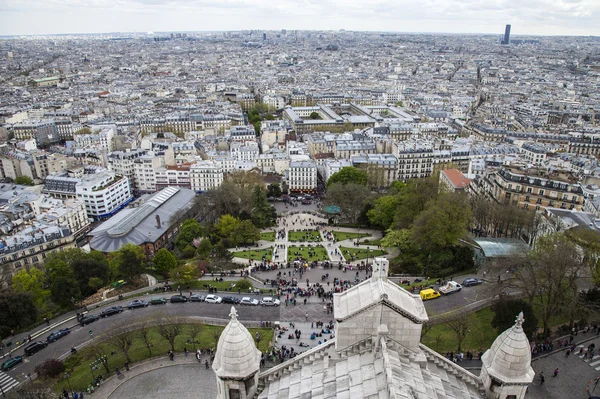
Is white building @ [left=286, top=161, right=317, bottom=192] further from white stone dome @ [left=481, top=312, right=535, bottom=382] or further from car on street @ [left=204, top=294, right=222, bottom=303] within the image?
white stone dome @ [left=481, top=312, right=535, bottom=382]

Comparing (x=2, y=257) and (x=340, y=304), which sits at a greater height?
(x=340, y=304)

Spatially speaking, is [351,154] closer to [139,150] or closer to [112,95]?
[139,150]

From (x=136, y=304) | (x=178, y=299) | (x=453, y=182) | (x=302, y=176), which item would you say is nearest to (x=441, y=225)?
(x=178, y=299)

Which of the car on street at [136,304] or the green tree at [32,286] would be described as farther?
the green tree at [32,286]

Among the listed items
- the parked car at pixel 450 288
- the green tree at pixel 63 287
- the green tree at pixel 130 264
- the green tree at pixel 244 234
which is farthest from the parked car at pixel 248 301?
the green tree at pixel 244 234

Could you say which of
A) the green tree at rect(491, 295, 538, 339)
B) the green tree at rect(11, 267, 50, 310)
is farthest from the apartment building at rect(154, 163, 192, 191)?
the green tree at rect(491, 295, 538, 339)

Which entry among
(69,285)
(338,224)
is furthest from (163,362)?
(338,224)

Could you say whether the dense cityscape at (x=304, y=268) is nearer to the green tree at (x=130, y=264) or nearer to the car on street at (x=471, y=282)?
the car on street at (x=471, y=282)
